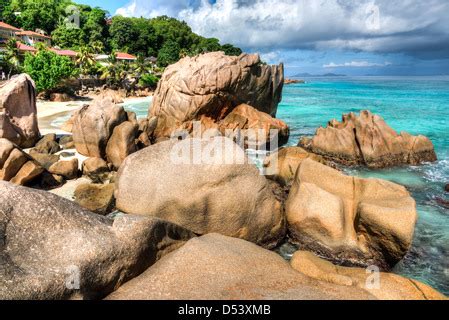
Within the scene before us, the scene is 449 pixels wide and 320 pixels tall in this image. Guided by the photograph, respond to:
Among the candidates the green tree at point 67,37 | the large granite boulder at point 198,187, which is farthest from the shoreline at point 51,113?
the green tree at point 67,37

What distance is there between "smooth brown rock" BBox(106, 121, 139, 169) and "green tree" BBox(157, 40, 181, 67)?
66264 mm

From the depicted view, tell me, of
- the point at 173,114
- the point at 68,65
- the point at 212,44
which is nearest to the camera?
the point at 173,114

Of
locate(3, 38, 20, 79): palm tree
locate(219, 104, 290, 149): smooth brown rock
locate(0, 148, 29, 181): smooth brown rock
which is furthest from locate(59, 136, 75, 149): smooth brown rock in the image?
locate(3, 38, 20, 79): palm tree

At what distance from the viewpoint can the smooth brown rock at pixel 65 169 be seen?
1320cm

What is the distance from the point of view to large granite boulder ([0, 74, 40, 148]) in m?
16.1

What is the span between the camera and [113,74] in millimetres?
52812

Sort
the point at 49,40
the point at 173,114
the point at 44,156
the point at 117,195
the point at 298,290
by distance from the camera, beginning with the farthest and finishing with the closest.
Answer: the point at 49,40 < the point at 173,114 < the point at 44,156 < the point at 117,195 < the point at 298,290

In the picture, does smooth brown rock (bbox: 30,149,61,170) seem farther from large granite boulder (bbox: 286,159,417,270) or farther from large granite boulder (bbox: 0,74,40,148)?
large granite boulder (bbox: 286,159,417,270)

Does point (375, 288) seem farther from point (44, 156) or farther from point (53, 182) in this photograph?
point (44, 156)

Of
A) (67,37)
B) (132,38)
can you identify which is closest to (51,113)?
(67,37)

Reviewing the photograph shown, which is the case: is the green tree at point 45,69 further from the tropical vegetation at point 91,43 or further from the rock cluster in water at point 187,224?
the rock cluster in water at point 187,224

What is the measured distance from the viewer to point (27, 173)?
12000 mm
